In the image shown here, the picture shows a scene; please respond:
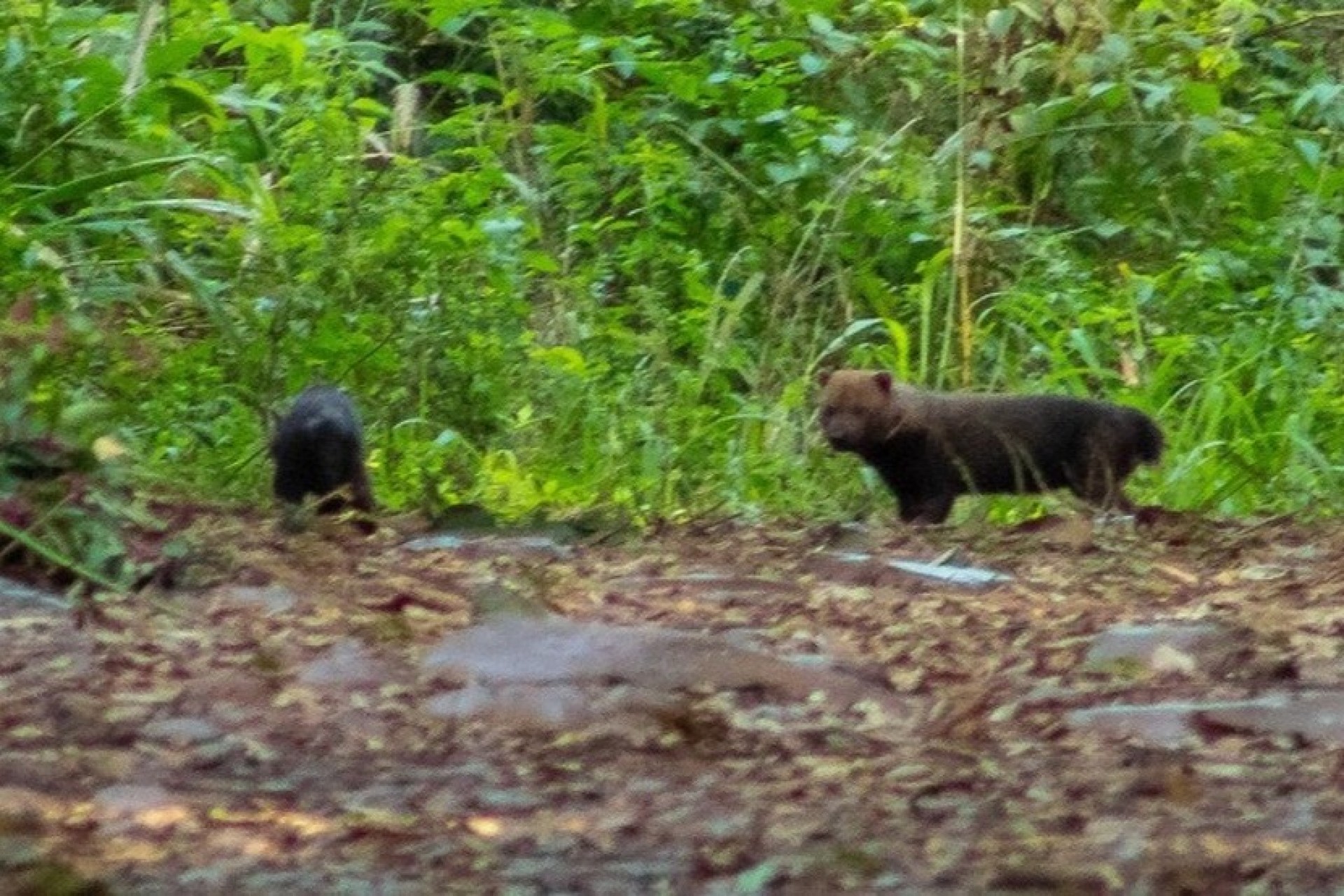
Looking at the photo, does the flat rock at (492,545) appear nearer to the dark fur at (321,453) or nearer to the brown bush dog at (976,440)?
the dark fur at (321,453)

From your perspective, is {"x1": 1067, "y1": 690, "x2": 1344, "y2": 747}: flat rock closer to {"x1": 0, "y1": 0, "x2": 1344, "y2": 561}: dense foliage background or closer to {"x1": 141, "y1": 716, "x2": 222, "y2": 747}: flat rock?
{"x1": 141, "y1": 716, "x2": 222, "y2": 747}: flat rock

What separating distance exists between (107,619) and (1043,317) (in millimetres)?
5120

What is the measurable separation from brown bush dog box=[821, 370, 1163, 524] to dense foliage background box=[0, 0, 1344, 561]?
0.19m

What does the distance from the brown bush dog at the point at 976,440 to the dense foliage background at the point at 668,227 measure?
195 mm

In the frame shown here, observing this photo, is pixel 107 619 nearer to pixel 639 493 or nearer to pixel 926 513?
pixel 639 493

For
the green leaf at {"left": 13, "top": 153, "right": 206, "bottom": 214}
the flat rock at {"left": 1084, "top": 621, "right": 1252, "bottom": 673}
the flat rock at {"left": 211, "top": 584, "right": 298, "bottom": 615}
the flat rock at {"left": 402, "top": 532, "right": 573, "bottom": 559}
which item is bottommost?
the flat rock at {"left": 402, "top": 532, "right": 573, "bottom": 559}

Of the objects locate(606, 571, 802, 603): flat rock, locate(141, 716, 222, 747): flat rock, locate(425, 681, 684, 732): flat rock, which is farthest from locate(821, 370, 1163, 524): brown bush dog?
locate(141, 716, 222, 747): flat rock

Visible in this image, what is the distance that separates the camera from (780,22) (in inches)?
388

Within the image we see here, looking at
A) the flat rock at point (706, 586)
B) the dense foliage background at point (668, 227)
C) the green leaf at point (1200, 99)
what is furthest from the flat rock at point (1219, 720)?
the green leaf at point (1200, 99)

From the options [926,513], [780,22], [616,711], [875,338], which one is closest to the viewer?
[616,711]

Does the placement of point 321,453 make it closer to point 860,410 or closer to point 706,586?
point 706,586

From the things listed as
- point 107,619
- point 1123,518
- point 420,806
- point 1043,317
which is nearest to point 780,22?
point 1043,317

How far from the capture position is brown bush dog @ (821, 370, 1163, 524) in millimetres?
7324

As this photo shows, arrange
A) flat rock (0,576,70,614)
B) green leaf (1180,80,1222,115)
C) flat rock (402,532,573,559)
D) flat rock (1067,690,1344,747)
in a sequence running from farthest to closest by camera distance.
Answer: green leaf (1180,80,1222,115), flat rock (402,532,573,559), flat rock (0,576,70,614), flat rock (1067,690,1344,747)
